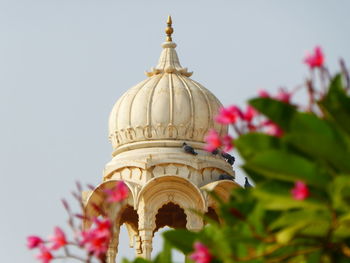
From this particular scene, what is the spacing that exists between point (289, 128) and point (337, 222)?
0.49m

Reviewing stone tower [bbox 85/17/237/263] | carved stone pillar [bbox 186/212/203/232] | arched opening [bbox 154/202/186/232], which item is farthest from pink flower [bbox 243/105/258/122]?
arched opening [bbox 154/202/186/232]

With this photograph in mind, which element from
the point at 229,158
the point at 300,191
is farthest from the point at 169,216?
the point at 300,191

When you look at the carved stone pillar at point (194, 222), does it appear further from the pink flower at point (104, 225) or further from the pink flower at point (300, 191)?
the pink flower at point (300, 191)

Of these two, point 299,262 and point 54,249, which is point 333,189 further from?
point 54,249

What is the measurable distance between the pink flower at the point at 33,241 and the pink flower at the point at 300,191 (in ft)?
5.57

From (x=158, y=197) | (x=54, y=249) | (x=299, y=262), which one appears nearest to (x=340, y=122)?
(x=299, y=262)

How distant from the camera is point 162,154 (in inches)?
1113

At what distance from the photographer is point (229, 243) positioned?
6.60 metres

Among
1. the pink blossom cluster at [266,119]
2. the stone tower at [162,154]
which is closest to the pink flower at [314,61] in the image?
the pink blossom cluster at [266,119]

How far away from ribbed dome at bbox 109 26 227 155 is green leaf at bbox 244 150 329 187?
2262 cm

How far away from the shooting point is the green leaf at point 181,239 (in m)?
7.12

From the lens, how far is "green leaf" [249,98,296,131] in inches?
243

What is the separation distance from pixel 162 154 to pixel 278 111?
22.1 meters

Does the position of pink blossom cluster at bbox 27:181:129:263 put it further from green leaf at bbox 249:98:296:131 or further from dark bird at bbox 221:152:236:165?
dark bird at bbox 221:152:236:165
